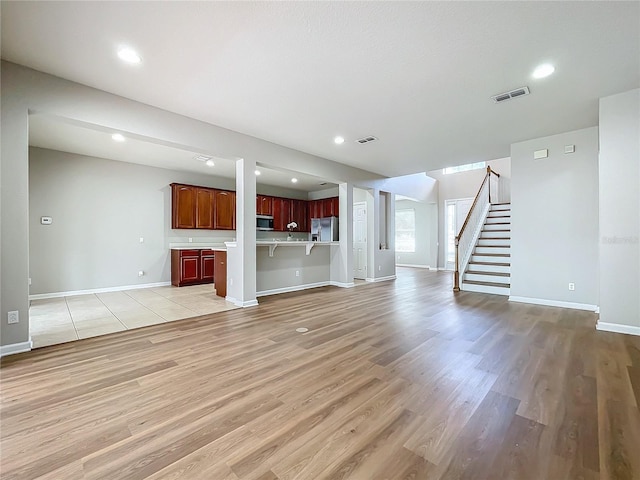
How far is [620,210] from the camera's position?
10.9ft

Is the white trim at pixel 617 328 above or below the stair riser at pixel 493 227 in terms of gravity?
below

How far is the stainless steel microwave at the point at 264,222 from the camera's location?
8.31 meters

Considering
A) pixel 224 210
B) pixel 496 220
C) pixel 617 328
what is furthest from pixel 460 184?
pixel 224 210

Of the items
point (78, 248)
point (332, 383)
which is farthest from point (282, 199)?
point (332, 383)

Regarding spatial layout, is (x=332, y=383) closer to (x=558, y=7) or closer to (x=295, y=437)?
(x=295, y=437)

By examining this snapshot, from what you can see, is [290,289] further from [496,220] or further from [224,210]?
[496,220]

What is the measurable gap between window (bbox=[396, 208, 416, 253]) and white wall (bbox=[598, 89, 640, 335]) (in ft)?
25.0

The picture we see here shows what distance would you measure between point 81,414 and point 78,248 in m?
5.34

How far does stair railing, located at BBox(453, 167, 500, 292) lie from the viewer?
620cm

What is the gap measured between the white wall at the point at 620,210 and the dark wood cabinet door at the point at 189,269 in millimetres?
7397

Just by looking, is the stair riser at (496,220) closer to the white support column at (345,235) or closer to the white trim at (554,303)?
the white trim at (554,303)

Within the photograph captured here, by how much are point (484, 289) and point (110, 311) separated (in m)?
6.88

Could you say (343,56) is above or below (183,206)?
above

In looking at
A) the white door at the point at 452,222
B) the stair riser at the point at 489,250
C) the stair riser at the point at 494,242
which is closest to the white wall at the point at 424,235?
the white door at the point at 452,222
